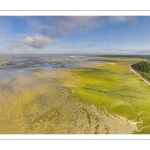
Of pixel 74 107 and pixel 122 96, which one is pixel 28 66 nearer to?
pixel 74 107

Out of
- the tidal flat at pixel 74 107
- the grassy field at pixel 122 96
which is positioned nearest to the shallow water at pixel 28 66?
the tidal flat at pixel 74 107

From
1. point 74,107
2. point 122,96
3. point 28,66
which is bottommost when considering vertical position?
point 74,107

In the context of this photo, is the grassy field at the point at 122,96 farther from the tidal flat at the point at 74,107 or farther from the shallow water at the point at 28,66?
the shallow water at the point at 28,66

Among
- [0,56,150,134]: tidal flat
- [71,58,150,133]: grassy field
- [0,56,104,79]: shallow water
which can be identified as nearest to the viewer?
[0,56,150,134]: tidal flat

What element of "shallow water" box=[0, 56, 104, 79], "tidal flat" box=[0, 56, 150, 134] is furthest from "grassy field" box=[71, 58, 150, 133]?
"shallow water" box=[0, 56, 104, 79]

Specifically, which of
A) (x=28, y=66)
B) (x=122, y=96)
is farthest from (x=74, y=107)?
(x=28, y=66)

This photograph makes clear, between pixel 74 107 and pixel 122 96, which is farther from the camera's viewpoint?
pixel 122 96

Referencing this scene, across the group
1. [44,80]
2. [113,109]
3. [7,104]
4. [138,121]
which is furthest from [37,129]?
[44,80]

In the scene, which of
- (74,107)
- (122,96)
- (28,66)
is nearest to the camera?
(74,107)

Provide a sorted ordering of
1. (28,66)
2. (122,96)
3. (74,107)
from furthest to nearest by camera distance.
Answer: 1. (28,66)
2. (122,96)
3. (74,107)

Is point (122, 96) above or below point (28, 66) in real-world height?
below

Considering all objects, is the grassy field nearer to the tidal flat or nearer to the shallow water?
the tidal flat
